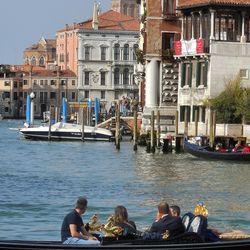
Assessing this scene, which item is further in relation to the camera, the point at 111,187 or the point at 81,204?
the point at 111,187

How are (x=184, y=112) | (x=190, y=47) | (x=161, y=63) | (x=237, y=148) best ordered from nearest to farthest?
(x=237, y=148)
(x=190, y=47)
(x=184, y=112)
(x=161, y=63)

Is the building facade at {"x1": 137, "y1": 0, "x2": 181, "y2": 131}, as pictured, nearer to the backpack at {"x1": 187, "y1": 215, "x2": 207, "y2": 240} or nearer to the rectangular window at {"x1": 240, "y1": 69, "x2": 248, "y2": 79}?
the rectangular window at {"x1": 240, "y1": 69, "x2": 248, "y2": 79}

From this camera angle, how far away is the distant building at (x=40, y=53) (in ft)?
413

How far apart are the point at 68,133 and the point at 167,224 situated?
109 feet

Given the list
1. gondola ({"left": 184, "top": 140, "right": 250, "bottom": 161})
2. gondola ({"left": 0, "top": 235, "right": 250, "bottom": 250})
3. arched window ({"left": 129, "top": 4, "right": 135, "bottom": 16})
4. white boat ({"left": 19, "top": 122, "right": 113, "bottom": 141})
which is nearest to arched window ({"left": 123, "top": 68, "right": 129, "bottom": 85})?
white boat ({"left": 19, "top": 122, "right": 113, "bottom": 141})

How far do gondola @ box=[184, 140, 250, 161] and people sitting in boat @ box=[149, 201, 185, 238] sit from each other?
1706cm

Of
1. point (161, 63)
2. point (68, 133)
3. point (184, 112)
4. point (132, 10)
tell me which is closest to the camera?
point (184, 112)

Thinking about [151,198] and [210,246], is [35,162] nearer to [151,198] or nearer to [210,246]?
[151,198]

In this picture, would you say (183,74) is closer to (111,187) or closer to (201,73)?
(201,73)

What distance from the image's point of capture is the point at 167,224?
1427 centimetres

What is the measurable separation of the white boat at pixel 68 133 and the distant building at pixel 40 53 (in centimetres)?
7585

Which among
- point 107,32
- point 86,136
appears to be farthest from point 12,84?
point 86,136

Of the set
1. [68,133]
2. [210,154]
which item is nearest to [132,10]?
[68,133]

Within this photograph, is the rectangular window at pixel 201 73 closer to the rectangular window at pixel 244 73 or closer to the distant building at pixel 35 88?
the rectangular window at pixel 244 73
